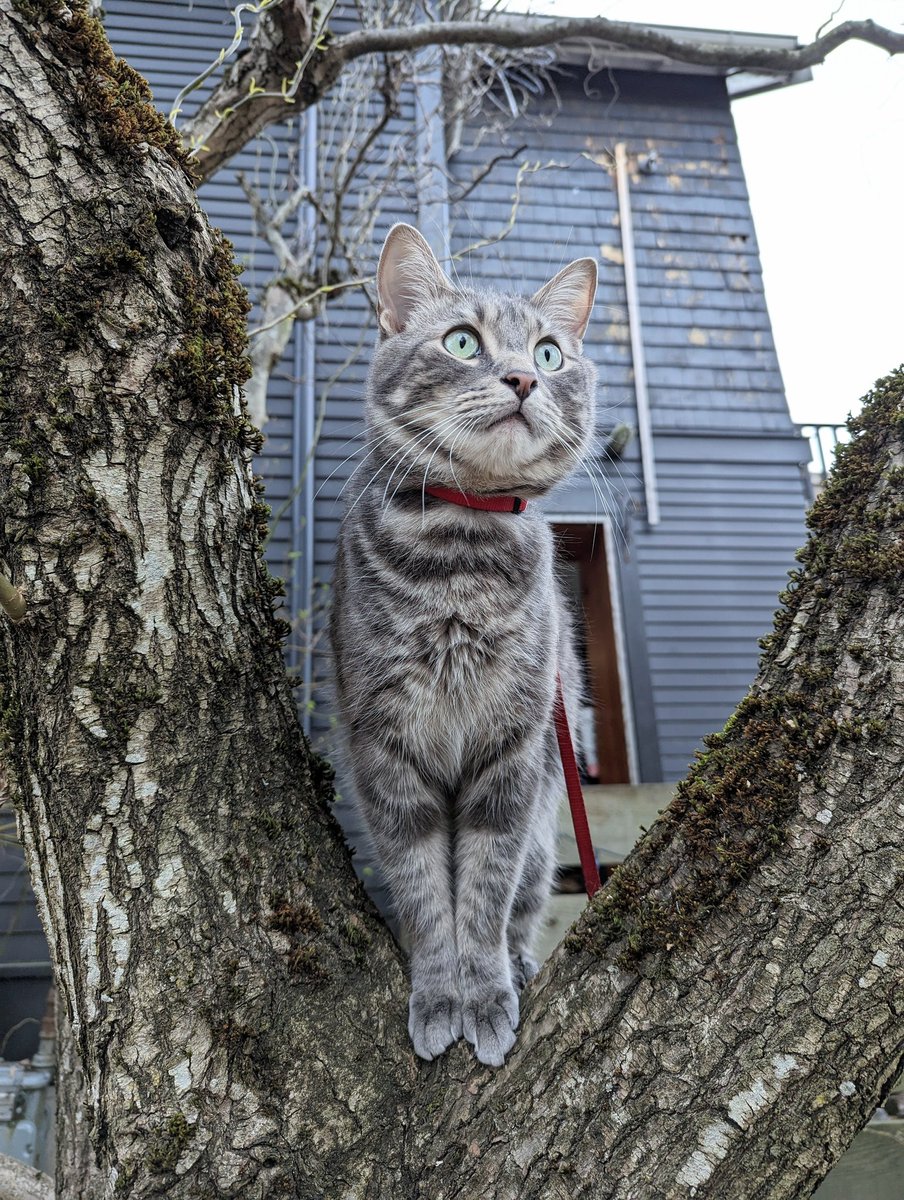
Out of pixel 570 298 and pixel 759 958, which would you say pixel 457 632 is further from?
pixel 570 298

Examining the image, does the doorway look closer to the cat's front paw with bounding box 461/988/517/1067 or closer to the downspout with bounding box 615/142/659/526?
the downspout with bounding box 615/142/659/526

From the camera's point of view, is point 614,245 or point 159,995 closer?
point 159,995

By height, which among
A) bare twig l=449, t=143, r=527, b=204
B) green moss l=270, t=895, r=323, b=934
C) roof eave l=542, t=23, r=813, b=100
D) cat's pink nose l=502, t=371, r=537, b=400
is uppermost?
roof eave l=542, t=23, r=813, b=100

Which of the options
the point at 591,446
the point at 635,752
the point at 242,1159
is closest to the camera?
the point at 242,1159

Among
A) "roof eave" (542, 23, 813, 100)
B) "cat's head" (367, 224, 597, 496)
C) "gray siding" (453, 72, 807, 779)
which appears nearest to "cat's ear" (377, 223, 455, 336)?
"cat's head" (367, 224, 597, 496)

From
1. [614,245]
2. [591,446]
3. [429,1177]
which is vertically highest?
[614,245]

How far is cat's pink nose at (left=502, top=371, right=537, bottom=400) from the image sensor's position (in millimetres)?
2068

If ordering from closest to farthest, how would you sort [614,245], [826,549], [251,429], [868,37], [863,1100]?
1. [863,1100]
2. [826,549]
3. [251,429]
4. [868,37]
5. [614,245]

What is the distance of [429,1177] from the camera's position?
1.40 m

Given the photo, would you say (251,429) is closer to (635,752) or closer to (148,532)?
(148,532)

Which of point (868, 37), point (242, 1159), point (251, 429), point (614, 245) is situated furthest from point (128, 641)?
point (614, 245)

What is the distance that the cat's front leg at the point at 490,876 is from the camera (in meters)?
1.82

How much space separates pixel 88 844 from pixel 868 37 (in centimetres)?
383

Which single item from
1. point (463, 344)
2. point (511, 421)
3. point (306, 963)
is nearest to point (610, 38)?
point (463, 344)
